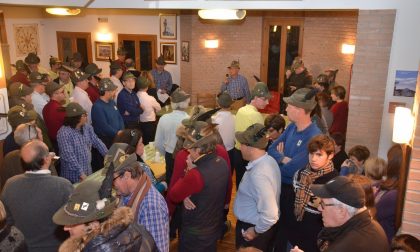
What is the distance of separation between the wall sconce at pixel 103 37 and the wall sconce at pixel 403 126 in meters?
10.1

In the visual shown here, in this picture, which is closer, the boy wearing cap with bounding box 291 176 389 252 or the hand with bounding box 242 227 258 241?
the boy wearing cap with bounding box 291 176 389 252

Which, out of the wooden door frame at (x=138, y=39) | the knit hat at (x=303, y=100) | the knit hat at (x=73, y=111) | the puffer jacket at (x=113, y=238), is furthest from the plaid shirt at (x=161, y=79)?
the puffer jacket at (x=113, y=238)

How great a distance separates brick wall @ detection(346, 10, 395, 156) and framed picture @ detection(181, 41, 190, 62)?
5.68 m

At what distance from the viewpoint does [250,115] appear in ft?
17.6

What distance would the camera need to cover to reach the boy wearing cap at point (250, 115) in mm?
5379

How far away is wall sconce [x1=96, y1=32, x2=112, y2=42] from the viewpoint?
40.4ft

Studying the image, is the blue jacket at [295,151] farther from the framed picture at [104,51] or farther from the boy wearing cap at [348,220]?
the framed picture at [104,51]

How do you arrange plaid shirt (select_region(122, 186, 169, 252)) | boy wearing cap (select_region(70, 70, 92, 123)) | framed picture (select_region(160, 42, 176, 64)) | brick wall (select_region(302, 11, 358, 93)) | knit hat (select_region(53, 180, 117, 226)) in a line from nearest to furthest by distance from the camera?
knit hat (select_region(53, 180, 117, 226)) < plaid shirt (select_region(122, 186, 169, 252)) < boy wearing cap (select_region(70, 70, 92, 123)) < brick wall (select_region(302, 11, 358, 93)) < framed picture (select_region(160, 42, 176, 64))

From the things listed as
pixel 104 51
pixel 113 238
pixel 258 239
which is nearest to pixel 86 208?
pixel 113 238

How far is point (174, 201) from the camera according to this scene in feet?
12.1

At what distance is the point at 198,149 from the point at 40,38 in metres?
11.5

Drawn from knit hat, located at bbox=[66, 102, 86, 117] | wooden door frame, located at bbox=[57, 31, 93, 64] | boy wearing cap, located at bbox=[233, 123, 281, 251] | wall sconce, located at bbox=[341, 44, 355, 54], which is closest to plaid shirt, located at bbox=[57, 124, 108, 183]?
knit hat, located at bbox=[66, 102, 86, 117]

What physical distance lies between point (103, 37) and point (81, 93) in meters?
6.35

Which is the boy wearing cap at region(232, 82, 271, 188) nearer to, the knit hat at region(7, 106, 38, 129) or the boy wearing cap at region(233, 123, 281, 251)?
the boy wearing cap at region(233, 123, 281, 251)
